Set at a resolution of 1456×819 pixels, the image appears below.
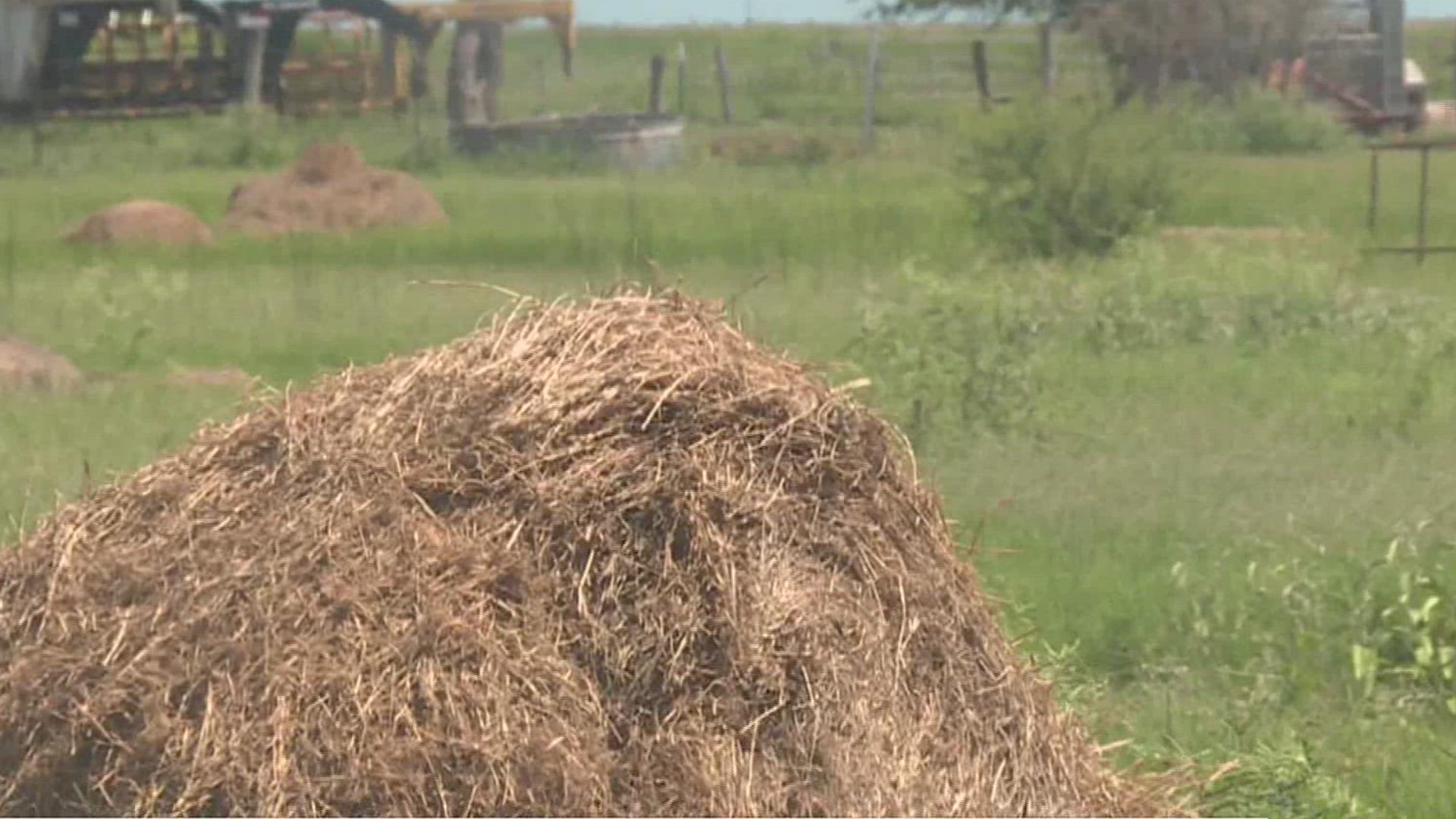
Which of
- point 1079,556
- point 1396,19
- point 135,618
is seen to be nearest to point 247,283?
point 1079,556

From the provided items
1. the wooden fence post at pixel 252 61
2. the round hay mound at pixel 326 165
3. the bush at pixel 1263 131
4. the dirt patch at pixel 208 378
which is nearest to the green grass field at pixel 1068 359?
the dirt patch at pixel 208 378

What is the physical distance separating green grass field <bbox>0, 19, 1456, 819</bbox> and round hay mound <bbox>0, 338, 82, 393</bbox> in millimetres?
269

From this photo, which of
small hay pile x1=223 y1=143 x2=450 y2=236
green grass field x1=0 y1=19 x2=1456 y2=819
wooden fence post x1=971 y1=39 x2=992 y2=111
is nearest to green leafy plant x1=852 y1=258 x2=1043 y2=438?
green grass field x1=0 y1=19 x2=1456 y2=819

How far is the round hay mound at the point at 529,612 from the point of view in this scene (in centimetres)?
435

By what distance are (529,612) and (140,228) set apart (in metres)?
18.0

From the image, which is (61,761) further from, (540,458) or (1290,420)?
(1290,420)

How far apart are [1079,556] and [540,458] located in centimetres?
460

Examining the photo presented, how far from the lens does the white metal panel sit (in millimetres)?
34594

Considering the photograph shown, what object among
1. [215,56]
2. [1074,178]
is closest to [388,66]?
[215,56]

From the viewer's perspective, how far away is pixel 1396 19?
119 ft

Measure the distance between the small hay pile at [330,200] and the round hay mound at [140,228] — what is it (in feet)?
3.09

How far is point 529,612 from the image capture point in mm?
4484

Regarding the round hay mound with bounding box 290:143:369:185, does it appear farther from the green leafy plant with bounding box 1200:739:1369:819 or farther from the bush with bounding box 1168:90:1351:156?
the green leafy plant with bounding box 1200:739:1369:819

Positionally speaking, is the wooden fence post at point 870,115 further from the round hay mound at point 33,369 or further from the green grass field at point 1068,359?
the round hay mound at point 33,369
